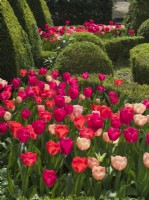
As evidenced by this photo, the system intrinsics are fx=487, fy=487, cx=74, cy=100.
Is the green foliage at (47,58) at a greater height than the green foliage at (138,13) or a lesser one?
greater

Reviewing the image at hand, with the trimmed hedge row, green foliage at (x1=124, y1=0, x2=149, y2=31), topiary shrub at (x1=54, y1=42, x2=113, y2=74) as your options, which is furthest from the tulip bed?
green foliage at (x1=124, y1=0, x2=149, y2=31)

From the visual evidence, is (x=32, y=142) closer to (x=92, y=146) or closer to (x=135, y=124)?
(x=92, y=146)

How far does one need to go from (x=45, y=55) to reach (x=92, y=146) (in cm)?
485

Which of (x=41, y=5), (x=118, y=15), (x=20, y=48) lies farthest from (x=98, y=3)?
(x=118, y=15)

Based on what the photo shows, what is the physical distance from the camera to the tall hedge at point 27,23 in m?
8.41

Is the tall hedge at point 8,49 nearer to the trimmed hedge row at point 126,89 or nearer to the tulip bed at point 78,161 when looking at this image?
the trimmed hedge row at point 126,89

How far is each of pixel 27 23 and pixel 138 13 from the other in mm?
6954

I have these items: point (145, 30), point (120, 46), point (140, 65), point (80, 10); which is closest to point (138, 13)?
point (145, 30)

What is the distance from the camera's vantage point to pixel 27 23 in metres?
8.59

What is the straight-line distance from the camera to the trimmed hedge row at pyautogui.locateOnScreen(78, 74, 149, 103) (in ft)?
21.2

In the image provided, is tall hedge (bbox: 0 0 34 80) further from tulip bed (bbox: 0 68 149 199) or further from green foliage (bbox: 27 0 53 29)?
green foliage (bbox: 27 0 53 29)

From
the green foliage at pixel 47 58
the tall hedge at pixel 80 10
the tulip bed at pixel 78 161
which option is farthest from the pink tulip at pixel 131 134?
the tall hedge at pixel 80 10

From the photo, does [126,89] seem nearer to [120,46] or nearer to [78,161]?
[78,161]

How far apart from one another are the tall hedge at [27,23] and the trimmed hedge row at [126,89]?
5.72 feet
